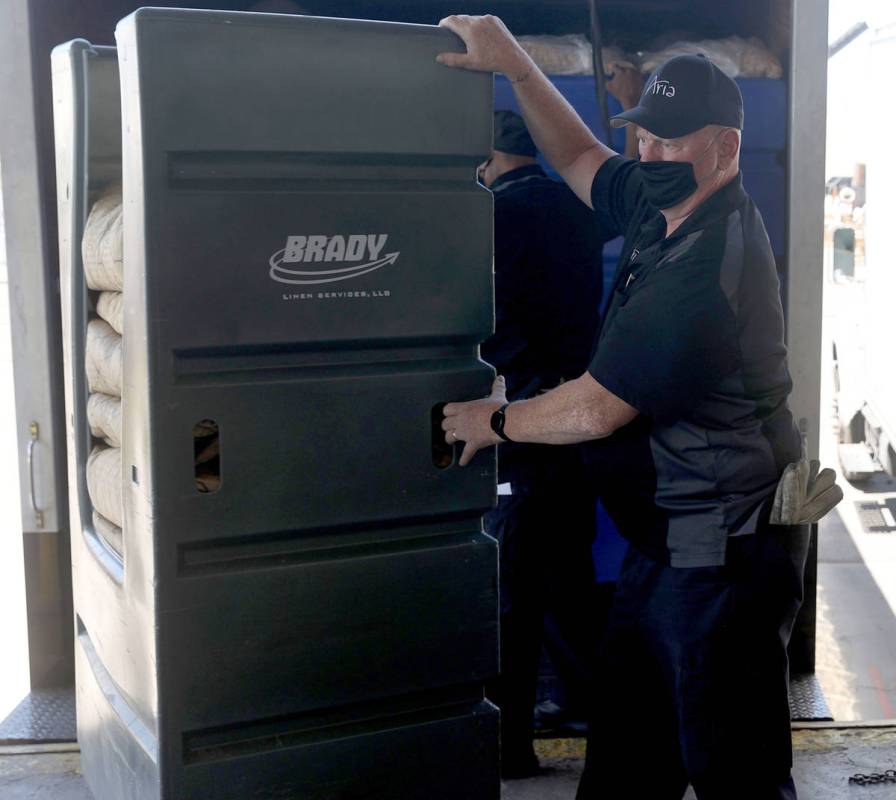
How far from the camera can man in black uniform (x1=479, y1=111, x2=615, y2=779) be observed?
370 cm

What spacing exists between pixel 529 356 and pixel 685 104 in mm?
1330

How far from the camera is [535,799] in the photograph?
3.51 meters

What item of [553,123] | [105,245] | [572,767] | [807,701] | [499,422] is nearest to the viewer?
[499,422]

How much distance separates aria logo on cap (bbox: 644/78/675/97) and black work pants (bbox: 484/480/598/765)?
148 centimetres

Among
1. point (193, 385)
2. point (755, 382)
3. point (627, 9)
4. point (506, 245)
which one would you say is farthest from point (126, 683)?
point (627, 9)

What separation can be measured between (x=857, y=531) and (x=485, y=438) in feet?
18.0

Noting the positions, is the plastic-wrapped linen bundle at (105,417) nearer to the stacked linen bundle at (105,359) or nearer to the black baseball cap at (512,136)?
the stacked linen bundle at (105,359)

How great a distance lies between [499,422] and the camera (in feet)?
7.69

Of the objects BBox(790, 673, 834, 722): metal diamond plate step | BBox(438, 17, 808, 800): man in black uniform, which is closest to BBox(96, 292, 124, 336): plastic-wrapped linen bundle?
BBox(438, 17, 808, 800): man in black uniform

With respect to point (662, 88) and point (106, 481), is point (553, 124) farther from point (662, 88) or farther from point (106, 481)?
point (106, 481)

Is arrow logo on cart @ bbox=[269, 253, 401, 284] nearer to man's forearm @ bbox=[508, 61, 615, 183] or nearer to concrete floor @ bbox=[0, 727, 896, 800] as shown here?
man's forearm @ bbox=[508, 61, 615, 183]

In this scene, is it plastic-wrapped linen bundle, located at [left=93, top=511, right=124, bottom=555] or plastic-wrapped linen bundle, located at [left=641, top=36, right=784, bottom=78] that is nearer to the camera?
plastic-wrapped linen bundle, located at [left=93, top=511, right=124, bottom=555]

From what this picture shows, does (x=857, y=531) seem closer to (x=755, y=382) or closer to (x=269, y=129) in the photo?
(x=755, y=382)

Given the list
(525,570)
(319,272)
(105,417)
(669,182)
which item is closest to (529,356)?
(525,570)
